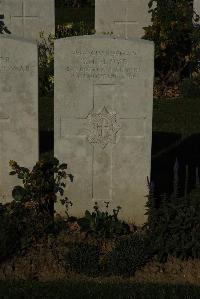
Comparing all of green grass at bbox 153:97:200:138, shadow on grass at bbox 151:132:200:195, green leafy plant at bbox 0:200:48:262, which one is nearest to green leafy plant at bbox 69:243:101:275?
green leafy plant at bbox 0:200:48:262

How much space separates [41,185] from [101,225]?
0.70 meters

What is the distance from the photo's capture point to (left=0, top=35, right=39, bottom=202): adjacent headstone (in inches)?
274

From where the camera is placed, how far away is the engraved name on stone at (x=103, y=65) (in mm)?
6855

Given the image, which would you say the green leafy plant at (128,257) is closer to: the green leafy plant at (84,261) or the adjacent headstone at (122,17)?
the green leafy plant at (84,261)

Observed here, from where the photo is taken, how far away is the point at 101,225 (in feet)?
22.9

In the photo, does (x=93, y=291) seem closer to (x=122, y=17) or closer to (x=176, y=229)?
(x=176, y=229)

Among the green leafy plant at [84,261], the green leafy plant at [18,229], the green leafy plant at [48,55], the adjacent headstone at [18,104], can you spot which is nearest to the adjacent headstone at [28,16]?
the green leafy plant at [48,55]

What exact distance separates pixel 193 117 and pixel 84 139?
4562 millimetres

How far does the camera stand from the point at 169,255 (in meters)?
6.57

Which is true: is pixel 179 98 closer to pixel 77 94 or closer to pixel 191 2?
pixel 191 2

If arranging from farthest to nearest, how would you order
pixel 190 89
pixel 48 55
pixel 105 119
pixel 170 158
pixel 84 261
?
pixel 48 55
pixel 190 89
pixel 170 158
pixel 105 119
pixel 84 261

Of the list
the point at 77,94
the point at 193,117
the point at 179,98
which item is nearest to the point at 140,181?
the point at 77,94

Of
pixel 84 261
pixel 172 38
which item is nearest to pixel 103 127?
pixel 84 261

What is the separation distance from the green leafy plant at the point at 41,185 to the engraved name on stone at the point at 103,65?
0.90 meters
